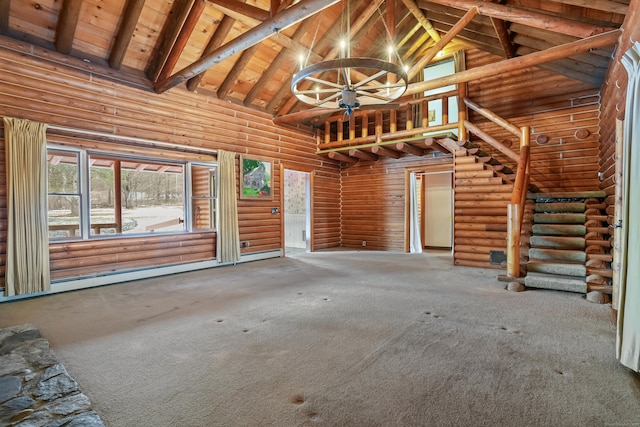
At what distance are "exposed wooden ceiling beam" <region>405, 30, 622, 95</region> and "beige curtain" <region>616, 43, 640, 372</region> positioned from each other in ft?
6.64

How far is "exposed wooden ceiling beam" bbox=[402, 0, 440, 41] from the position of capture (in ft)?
21.7

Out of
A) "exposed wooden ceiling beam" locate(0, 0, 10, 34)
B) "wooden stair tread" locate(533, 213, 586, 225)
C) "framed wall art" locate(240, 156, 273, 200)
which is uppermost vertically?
"exposed wooden ceiling beam" locate(0, 0, 10, 34)

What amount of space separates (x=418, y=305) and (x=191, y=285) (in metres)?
3.52

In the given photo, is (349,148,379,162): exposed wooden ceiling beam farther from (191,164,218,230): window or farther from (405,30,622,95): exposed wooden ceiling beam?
(191,164,218,230): window

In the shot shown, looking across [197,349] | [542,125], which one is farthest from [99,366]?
[542,125]

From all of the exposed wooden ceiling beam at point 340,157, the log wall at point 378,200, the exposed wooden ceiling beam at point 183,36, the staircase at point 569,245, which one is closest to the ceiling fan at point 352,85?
the exposed wooden ceiling beam at point 183,36

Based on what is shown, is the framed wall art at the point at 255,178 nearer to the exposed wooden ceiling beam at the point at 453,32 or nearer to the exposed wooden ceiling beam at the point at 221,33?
the exposed wooden ceiling beam at the point at 221,33

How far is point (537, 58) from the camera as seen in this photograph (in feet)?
15.6

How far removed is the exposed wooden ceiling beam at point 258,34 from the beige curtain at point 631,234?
286 cm

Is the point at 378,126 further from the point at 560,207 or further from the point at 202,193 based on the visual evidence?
the point at 202,193

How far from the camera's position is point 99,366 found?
8.02 feet

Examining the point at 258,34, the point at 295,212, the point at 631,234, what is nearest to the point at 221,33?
the point at 258,34

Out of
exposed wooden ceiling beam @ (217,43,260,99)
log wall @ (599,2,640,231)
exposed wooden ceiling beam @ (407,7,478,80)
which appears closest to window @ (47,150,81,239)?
exposed wooden ceiling beam @ (217,43,260,99)

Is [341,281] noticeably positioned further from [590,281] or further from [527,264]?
[590,281]
